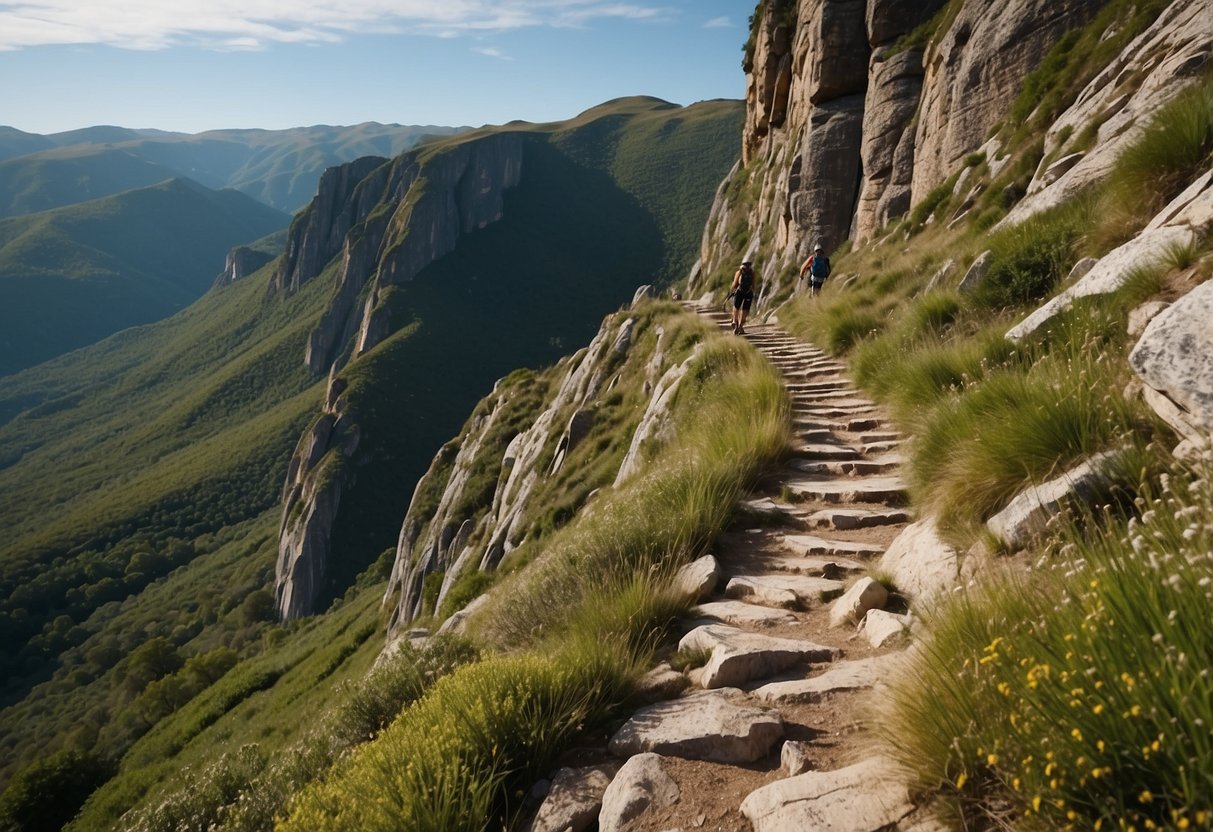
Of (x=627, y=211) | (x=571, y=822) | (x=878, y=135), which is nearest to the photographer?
(x=571, y=822)

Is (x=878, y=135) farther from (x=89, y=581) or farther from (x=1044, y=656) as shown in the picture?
(x=89, y=581)

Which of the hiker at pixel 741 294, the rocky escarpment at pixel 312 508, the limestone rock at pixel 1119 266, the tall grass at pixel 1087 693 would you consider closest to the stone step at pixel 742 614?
the tall grass at pixel 1087 693

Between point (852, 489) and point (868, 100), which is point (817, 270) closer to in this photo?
point (868, 100)

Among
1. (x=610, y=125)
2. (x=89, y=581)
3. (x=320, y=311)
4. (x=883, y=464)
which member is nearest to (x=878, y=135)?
(x=883, y=464)

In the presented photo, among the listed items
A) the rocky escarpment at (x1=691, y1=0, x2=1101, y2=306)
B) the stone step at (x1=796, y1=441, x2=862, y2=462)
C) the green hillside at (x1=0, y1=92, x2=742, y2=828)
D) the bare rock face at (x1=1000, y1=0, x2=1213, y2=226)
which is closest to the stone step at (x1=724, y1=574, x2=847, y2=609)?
the stone step at (x1=796, y1=441, x2=862, y2=462)

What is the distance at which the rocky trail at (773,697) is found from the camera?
299 cm

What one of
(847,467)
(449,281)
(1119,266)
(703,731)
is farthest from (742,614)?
(449,281)

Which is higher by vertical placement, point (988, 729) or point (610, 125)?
point (610, 125)

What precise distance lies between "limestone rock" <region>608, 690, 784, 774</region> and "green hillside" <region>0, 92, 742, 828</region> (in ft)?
123

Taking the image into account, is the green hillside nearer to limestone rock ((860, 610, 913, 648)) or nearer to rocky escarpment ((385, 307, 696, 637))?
rocky escarpment ((385, 307, 696, 637))

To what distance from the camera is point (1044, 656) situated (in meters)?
2.34

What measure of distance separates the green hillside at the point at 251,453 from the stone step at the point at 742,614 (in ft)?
120

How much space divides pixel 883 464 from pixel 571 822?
5656 millimetres

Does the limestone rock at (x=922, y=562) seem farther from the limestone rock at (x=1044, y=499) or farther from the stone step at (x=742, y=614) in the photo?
the stone step at (x=742, y=614)
